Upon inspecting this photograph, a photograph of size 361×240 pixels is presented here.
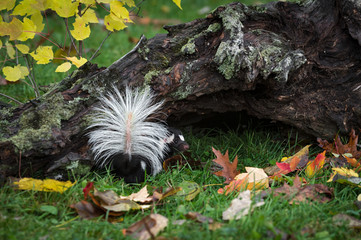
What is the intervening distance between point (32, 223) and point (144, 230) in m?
0.61

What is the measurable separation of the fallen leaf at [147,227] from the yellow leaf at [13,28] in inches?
63.5

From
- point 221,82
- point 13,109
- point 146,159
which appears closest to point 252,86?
point 221,82

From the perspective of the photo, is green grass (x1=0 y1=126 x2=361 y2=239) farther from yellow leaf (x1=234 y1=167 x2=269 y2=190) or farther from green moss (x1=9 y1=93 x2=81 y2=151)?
green moss (x1=9 y1=93 x2=81 y2=151)

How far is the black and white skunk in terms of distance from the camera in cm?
252

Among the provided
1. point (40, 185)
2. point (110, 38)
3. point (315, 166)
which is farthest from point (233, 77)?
point (110, 38)

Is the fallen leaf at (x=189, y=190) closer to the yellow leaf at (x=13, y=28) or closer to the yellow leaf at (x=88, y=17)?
the yellow leaf at (x=88, y=17)

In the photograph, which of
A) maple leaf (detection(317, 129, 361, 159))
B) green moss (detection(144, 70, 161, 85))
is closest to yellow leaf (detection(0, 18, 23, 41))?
green moss (detection(144, 70, 161, 85))

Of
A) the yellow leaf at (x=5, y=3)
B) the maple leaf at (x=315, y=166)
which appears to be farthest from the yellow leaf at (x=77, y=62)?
the maple leaf at (x=315, y=166)

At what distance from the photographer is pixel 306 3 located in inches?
121

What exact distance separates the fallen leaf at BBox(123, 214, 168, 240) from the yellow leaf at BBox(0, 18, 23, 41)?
5.29ft

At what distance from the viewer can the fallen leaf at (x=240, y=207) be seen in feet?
6.64

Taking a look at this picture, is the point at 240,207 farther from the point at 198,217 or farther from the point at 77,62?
the point at 77,62

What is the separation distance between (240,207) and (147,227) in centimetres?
56

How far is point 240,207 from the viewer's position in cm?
209
